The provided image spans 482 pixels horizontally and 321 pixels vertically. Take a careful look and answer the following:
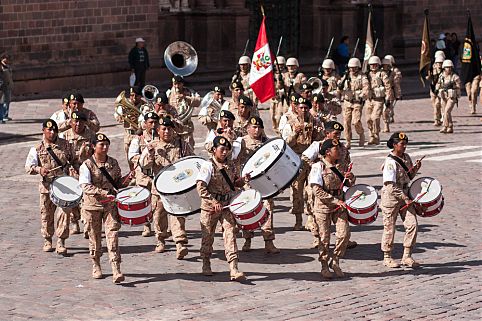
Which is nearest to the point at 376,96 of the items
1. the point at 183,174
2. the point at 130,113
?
the point at 130,113

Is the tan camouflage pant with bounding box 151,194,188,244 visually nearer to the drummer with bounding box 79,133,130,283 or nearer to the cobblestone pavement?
the cobblestone pavement

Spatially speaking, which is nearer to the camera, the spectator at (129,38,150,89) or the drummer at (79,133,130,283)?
the drummer at (79,133,130,283)

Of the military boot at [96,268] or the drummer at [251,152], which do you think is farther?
the drummer at [251,152]

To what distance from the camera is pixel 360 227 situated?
63.5ft

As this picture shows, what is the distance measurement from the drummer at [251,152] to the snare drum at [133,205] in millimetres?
1477

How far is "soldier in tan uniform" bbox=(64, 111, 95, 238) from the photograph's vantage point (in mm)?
17828

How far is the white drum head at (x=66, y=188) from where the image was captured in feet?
55.3

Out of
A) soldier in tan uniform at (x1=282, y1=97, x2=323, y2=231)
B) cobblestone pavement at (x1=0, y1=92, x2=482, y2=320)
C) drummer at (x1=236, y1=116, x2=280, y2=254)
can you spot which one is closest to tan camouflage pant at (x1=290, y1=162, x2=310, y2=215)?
soldier in tan uniform at (x1=282, y1=97, x2=323, y2=231)

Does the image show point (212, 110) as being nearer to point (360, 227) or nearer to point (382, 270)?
point (360, 227)

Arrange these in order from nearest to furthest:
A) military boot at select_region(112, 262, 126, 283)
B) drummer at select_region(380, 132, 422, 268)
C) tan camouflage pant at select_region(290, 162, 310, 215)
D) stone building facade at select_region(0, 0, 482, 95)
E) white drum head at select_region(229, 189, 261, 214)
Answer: military boot at select_region(112, 262, 126, 283)
white drum head at select_region(229, 189, 261, 214)
drummer at select_region(380, 132, 422, 268)
tan camouflage pant at select_region(290, 162, 310, 215)
stone building facade at select_region(0, 0, 482, 95)

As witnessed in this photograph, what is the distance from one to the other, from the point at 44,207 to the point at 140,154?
54.4 inches

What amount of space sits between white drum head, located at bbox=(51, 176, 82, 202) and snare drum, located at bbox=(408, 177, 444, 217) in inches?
155

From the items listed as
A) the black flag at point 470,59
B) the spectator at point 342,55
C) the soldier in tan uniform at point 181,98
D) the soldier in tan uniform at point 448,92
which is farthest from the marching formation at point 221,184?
the spectator at point 342,55

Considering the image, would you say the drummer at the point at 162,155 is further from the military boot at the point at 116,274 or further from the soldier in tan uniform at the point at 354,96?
the soldier in tan uniform at the point at 354,96
